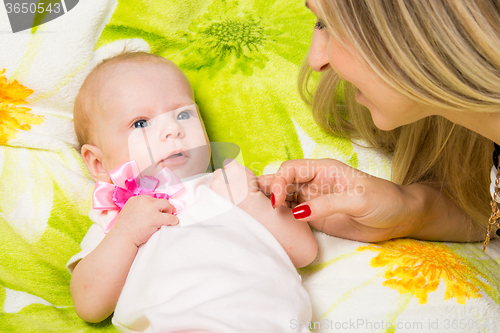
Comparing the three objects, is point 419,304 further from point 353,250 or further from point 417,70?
point 417,70

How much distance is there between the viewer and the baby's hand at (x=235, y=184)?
Result: 43.7 inches

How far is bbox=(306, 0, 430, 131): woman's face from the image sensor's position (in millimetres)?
833

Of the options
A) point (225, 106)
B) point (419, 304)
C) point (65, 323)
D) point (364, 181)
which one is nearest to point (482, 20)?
point (364, 181)

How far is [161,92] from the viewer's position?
1.23m

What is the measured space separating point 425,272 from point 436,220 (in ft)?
0.76

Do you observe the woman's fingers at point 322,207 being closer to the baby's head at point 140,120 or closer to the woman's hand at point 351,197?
the woman's hand at point 351,197

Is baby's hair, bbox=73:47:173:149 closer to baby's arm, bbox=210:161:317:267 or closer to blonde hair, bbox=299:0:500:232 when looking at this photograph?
baby's arm, bbox=210:161:317:267

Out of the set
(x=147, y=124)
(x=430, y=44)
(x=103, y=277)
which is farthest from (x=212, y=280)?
(x=430, y=44)

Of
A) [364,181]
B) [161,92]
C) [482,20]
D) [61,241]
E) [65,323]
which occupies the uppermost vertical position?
[482,20]

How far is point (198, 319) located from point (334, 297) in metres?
0.40

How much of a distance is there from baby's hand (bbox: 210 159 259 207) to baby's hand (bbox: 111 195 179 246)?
0.15 metres

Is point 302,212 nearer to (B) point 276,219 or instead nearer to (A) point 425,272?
(B) point 276,219

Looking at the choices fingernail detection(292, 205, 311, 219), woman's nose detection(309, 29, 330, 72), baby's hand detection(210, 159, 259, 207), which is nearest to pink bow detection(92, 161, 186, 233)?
baby's hand detection(210, 159, 259, 207)

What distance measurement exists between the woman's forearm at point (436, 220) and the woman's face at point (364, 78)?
347 mm
